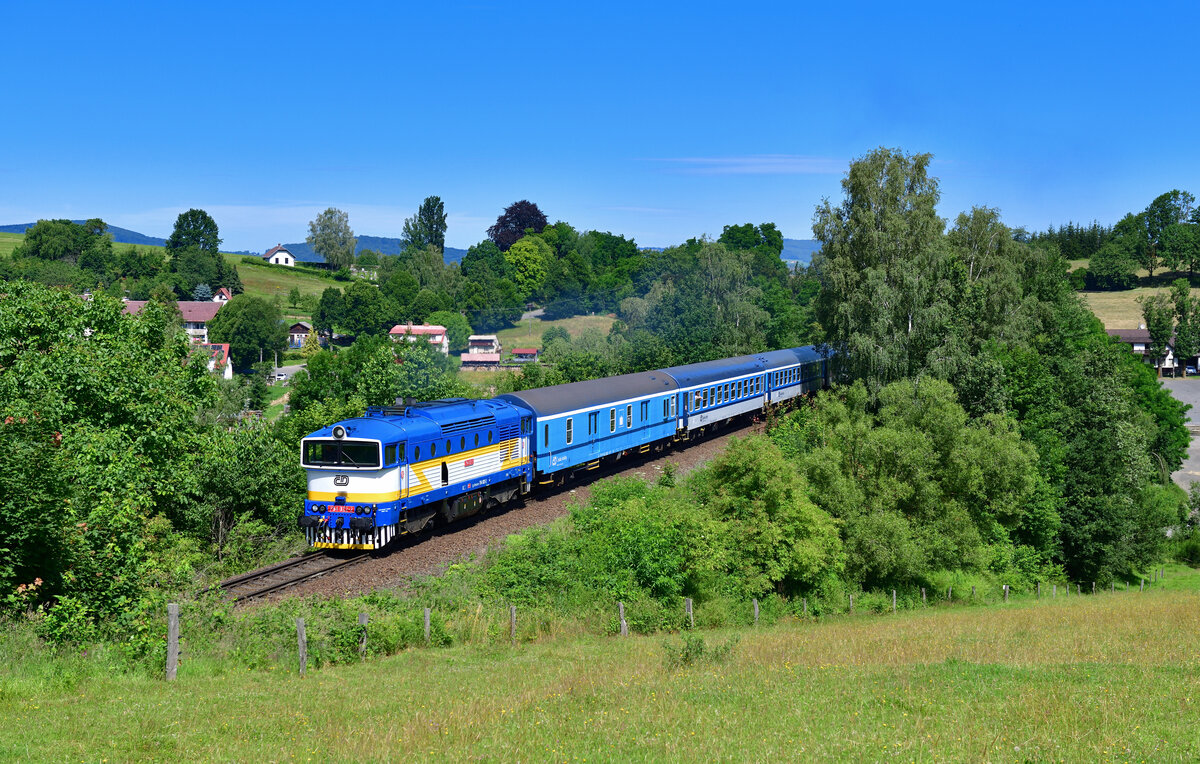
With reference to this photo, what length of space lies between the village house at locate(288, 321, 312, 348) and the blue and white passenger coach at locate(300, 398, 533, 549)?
120 meters

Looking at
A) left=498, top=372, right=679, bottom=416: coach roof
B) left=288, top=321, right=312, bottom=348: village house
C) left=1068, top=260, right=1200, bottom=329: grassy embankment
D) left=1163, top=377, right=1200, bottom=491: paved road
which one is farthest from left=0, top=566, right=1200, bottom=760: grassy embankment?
left=1068, top=260, right=1200, bottom=329: grassy embankment

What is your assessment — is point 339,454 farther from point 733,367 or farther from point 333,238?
point 333,238

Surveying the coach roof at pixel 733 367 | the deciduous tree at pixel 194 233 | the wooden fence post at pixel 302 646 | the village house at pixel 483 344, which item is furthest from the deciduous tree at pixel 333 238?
the wooden fence post at pixel 302 646

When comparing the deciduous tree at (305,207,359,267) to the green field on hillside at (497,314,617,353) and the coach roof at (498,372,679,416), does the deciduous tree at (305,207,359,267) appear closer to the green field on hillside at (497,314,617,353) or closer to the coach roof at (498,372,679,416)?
the green field on hillside at (497,314,617,353)

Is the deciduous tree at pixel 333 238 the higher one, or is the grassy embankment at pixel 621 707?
the deciduous tree at pixel 333 238

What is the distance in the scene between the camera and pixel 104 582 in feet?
56.8

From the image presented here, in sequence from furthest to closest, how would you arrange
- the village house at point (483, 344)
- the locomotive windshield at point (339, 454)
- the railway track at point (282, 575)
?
the village house at point (483, 344) < the locomotive windshield at point (339, 454) < the railway track at point (282, 575)

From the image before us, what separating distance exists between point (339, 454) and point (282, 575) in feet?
11.7

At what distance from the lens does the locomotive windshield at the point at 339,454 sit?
77.4 ft

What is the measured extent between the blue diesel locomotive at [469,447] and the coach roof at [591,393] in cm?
6

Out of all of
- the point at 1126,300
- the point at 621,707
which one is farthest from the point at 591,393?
the point at 1126,300

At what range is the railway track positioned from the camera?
2059 centimetres

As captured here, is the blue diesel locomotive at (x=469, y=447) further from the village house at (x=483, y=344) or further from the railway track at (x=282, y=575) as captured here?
the village house at (x=483, y=344)

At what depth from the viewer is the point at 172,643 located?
1418cm
